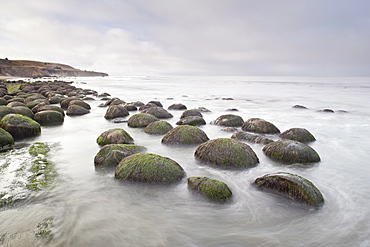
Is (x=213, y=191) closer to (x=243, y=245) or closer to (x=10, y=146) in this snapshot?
(x=243, y=245)

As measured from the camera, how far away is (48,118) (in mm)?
10961

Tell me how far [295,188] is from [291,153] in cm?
228

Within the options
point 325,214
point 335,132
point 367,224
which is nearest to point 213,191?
point 325,214

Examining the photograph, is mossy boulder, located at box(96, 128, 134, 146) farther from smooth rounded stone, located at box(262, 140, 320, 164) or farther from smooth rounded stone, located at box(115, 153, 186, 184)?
smooth rounded stone, located at box(262, 140, 320, 164)

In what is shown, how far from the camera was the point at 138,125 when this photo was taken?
34.0 ft

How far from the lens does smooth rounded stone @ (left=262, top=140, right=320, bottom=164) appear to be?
650 cm

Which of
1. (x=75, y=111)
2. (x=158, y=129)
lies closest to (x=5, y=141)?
(x=158, y=129)

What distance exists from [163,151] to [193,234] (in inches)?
153

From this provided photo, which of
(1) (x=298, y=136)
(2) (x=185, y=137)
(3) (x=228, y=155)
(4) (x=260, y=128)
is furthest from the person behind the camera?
(4) (x=260, y=128)

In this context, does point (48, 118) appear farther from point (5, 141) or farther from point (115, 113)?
point (5, 141)

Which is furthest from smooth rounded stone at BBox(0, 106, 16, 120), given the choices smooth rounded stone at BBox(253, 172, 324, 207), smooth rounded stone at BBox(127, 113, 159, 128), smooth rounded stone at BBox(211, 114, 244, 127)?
smooth rounded stone at BBox(253, 172, 324, 207)

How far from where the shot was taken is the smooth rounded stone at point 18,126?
8.03 m

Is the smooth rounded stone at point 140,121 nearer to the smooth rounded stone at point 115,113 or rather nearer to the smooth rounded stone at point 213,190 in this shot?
the smooth rounded stone at point 115,113

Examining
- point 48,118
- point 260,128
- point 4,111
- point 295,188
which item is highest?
point 4,111
